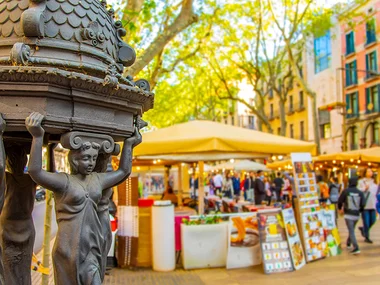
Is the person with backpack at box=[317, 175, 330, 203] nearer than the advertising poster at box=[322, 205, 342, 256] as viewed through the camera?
No

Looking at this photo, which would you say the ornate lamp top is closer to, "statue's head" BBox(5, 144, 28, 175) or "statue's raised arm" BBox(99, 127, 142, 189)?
"statue's raised arm" BBox(99, 127, 142, 189)

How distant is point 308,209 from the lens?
30.9 feet

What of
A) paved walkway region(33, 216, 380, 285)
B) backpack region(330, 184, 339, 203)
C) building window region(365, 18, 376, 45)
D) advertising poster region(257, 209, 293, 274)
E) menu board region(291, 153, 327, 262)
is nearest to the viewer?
paved walkway region(33, 216, 380, 285)

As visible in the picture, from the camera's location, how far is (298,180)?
31.0 feet

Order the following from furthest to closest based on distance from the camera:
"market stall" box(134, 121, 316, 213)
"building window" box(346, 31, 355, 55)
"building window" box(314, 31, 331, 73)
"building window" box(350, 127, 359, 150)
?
"building window" box(314, 31, 331, 73)
"building window" box(346, 31, 355, 55)
"building window" box(350, 127, 359, 150)
"market stall" box(134, 121, 316, 213)

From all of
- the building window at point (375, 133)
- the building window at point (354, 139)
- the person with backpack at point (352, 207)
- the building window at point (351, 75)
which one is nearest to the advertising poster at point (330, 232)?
the person with backpack at point (352, 207)

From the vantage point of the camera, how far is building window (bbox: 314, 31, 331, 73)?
39.3 metres

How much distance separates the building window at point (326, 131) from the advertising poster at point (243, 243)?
33506mm

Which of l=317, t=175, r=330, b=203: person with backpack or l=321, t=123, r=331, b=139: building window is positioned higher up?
l=321, t=123, r=331, b=139: building window

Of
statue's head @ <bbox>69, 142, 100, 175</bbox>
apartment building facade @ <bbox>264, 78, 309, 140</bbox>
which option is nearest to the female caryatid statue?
statue's head @ <bbox>69, 142, 100, 175</bbox>

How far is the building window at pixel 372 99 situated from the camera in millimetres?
34622

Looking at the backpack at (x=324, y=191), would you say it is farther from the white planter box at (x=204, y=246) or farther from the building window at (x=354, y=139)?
the building window at (x=354, y=139)

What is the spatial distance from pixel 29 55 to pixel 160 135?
6.47 m

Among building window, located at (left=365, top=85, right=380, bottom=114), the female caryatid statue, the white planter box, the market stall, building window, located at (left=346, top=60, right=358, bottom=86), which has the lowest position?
the white planter box
